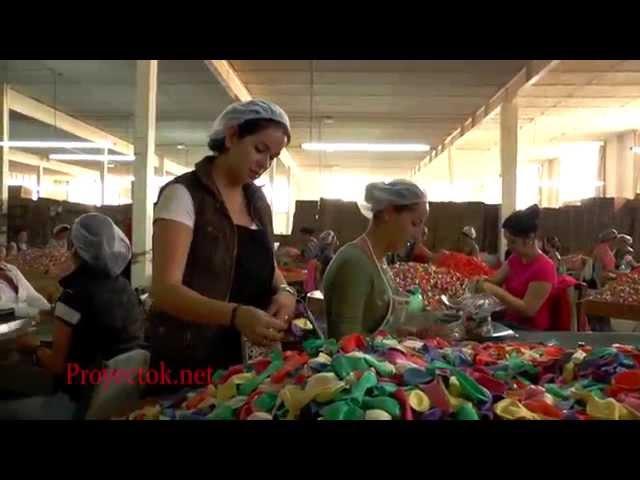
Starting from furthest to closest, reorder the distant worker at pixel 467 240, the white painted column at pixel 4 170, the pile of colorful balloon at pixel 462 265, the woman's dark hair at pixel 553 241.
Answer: the distant worker at pixel 467 240 < the woman's dark hair at pixel 553 241 < the pile of colorful balloon at pixel 462 265 < the white painted column at pixel 4 170

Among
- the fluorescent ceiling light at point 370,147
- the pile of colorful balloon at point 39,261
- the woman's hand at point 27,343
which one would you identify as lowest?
the woman's hand at point 27,343

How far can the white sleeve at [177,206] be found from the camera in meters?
1.01

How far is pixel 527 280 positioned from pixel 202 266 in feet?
4.72

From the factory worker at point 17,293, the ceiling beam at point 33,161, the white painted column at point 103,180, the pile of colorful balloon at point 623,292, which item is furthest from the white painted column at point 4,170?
the pile of colorful balloon at point 623,292

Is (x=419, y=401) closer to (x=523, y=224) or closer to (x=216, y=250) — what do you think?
(x=216, y=250)

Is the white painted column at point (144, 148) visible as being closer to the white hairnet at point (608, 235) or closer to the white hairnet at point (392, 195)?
the white hairnet at point (392, 195)

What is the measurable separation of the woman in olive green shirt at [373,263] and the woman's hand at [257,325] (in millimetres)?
360

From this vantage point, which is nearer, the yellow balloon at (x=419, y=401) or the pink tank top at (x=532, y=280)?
the yellow balloon at (x=419, y=401)

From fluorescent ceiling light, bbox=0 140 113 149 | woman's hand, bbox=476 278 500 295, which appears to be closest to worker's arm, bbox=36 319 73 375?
woman's hand, bbox=476 278 500 295

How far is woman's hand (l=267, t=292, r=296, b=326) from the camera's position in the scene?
3.42 feet

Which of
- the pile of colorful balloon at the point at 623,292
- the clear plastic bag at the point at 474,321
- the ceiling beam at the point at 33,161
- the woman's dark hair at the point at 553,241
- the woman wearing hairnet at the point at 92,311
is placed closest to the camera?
the woman wearing hairnet at the point at 92,311

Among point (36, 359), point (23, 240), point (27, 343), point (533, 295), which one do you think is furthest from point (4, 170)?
point (533, 295)

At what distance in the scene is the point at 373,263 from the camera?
142cm
